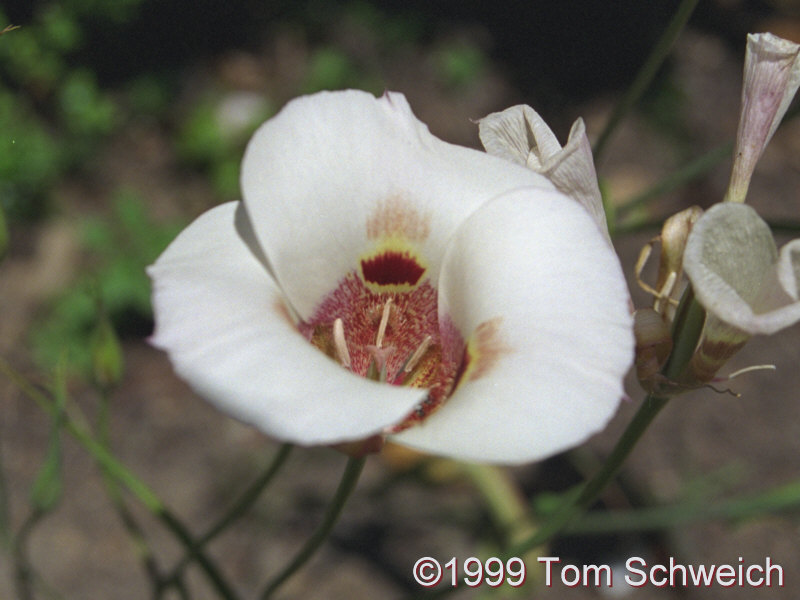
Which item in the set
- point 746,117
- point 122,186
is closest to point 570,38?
point 122,186

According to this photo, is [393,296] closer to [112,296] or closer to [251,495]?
[251,495]

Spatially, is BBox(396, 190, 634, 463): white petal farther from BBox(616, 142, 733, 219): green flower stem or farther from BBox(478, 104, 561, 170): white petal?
BBox(616, 142, 733, 219): green flower stem

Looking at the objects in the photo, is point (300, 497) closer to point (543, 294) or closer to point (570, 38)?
point (543, 294)

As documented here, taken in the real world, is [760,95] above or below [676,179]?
above

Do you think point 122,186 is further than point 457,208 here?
Yes

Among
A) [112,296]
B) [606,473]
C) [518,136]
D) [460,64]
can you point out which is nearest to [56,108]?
[112,296]

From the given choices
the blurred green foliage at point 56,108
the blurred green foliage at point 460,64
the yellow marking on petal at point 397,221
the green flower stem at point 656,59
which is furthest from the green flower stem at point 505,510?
the blurred green foliage at point 460,64
